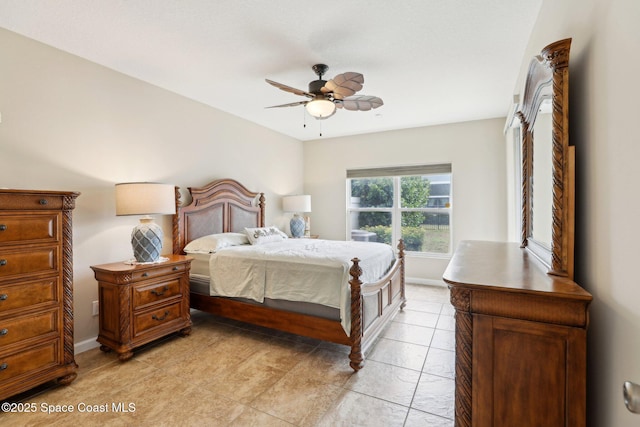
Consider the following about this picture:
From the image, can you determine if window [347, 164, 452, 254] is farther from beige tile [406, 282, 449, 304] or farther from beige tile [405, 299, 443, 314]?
beige tile [405, 299, 443, 314]

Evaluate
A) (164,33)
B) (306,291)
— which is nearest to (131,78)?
(164,33)

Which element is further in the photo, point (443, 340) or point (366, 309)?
point (443, 340)

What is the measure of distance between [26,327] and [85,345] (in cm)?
87

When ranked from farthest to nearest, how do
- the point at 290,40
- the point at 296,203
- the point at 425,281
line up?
the point at 296,203
the point at 425,281
the point at 290,40

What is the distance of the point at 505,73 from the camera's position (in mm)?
3031

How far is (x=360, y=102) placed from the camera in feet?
9.17

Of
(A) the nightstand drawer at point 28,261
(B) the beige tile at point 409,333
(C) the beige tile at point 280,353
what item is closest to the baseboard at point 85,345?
(A) the nightstand drawer at point 28,261

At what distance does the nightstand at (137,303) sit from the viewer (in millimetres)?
2508

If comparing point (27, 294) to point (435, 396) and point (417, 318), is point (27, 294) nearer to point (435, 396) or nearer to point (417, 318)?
point (435, 396)

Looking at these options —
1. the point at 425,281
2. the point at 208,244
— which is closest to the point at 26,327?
the point at 208,244

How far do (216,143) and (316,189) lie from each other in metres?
2.30

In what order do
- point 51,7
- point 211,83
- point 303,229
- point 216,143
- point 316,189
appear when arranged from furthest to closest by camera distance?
point 316,189 < point 303,229 < point 216,143 < point 211,83 < point 51,7

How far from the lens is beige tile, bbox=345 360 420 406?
2084mm

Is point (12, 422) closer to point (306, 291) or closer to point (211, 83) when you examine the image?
point (306, 291)
